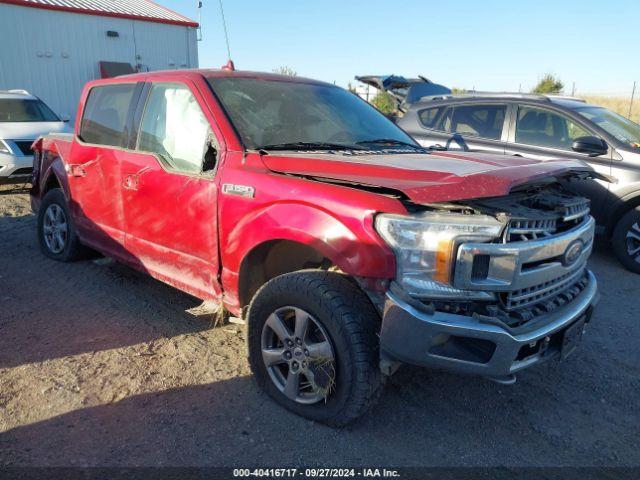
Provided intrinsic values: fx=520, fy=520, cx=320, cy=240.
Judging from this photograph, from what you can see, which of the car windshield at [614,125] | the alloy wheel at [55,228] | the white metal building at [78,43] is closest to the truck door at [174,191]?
the alloy wheel at [55,228]

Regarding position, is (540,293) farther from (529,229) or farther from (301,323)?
(301,323)

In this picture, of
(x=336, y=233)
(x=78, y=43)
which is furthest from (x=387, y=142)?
(x=78, y=43)

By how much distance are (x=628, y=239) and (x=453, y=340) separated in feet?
13.6

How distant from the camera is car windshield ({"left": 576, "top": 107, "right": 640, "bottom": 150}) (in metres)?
5.82

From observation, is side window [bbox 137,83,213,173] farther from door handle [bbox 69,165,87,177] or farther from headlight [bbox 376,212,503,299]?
headlight [bbox 376,212,503,299]

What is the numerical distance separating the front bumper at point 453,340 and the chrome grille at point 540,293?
0.38ft

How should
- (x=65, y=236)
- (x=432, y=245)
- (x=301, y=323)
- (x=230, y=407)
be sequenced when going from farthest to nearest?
(x=65, y=236)
(x=230, y=407)
(x=301, y=323)
(x=432, y=245)

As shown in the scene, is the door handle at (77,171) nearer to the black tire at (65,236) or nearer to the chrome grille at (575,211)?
the black tire at (65,236)

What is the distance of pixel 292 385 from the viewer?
2830 millimetres

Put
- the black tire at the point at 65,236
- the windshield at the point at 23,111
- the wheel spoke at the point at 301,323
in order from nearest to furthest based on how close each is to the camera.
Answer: the wheel spoke at the point at 301,323, the black tire at the point at 65,236, the windshield at the point at 23,111

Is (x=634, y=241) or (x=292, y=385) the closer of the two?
(x=292, y=385)

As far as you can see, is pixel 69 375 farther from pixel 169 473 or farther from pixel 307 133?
pixel 307 133

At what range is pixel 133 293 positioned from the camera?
4.58 meters

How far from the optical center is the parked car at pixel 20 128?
896 cm
